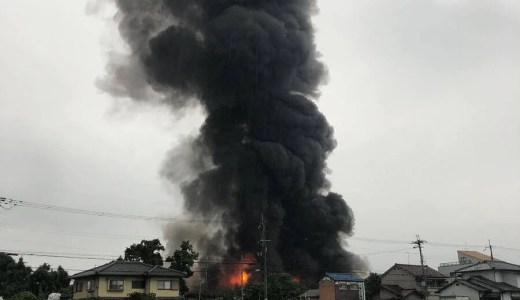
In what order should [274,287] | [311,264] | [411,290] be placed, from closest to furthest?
[274,287] → [411,290] → [311,264]

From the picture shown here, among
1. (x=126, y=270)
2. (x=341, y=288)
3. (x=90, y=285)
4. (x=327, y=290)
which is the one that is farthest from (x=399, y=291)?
(x=90, y=285)

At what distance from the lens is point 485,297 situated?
5275cm

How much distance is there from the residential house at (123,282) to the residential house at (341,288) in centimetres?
2042

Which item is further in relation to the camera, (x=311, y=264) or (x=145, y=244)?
(x=311, y=264)

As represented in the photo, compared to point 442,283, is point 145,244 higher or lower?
higher

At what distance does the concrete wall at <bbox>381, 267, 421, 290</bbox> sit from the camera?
59.6m

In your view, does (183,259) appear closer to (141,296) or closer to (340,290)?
(141,296)

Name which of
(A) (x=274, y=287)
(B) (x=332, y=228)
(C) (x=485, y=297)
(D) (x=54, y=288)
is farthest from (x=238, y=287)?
(C) (x=485, y=297)

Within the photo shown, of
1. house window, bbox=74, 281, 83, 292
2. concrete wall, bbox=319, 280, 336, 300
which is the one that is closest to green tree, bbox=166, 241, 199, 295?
house window, bbox=74, 281, 83, 292

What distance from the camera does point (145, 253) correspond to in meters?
57.8

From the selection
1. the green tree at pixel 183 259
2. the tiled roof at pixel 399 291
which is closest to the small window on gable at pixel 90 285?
the green tree at pixel 183 259

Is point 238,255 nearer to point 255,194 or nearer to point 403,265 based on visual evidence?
point 255,194

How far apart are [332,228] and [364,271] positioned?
771 cm

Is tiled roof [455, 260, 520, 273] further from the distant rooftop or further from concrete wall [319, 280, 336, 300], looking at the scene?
concrete wall [319, 280, 336, 300]
